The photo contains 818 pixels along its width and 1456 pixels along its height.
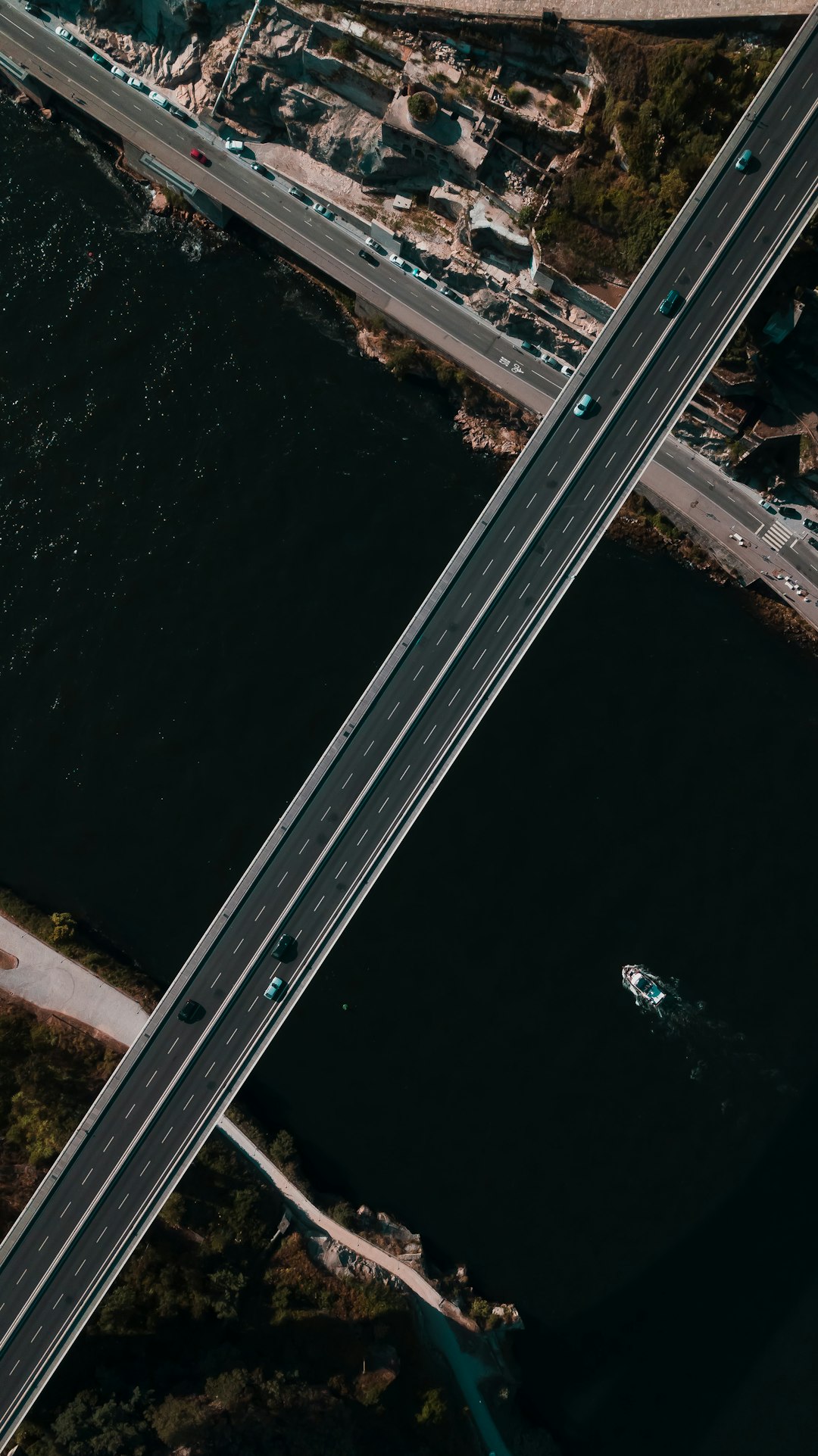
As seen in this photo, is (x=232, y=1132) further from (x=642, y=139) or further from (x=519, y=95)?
(x=519, y=95)

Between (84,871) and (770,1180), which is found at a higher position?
(770,1180)


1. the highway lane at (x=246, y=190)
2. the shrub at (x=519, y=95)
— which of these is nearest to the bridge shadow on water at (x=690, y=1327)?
the highway lane at (x=246, y=190)

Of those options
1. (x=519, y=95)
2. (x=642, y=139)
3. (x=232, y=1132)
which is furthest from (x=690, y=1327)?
(x=519, y=95)

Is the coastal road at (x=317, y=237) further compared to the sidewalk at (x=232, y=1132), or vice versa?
the coastal road at (x=317, y=237)

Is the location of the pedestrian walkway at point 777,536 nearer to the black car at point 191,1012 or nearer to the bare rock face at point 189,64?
the black car at point 191,1012

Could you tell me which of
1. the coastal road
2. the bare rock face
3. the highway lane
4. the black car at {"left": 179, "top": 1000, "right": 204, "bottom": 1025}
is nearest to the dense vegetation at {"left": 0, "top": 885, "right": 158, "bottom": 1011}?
the black car at {"left": 179, "top": 1000, "right": 204, "bottom": 1025}

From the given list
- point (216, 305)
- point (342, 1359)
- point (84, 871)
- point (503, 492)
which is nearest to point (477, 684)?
point (503, 492)

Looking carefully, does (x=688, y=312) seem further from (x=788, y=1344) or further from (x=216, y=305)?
(x=788, y=1344)
